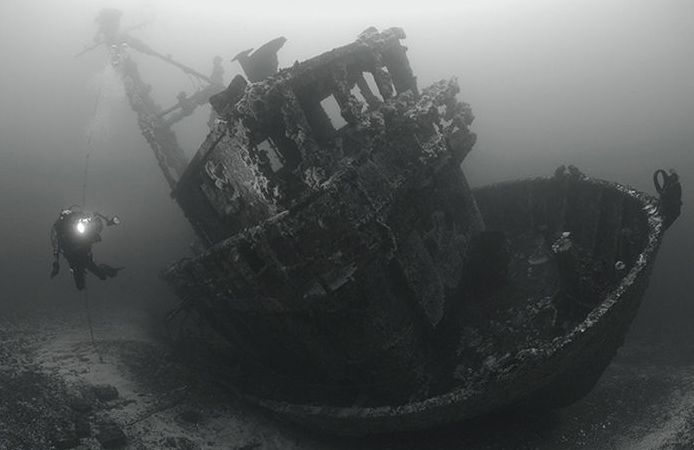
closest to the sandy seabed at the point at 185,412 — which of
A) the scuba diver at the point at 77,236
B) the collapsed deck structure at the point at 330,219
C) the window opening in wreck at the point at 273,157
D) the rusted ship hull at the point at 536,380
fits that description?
the rusted ship hull at the point at 536,380

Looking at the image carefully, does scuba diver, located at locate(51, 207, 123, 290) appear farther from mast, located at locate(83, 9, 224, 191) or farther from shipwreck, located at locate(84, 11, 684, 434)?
mast, located at locate(83, 9, 224, 191)

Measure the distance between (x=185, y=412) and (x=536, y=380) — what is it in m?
4.13

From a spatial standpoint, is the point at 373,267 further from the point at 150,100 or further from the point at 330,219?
the point at 150,100

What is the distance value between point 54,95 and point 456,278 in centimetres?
1803

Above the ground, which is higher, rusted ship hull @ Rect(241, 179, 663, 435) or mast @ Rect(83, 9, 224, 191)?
mast @ Rect(83, 9, 224, 191)

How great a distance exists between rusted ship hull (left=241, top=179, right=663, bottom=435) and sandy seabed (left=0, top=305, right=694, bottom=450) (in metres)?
0.39

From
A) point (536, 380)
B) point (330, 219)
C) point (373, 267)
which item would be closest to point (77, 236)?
point (330, 219)

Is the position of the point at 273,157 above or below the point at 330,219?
below

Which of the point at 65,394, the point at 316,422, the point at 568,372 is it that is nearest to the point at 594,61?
the point at 568,372

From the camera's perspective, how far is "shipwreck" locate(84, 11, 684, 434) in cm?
471

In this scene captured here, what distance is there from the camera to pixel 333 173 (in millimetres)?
4875

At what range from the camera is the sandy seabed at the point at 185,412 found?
5141mm

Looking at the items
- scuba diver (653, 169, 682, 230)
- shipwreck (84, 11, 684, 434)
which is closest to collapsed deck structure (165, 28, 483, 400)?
shipwreck (84, 11, 684, 434)

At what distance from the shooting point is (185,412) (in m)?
5.88
